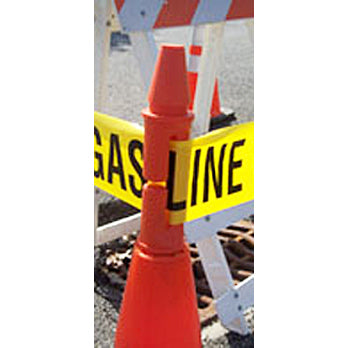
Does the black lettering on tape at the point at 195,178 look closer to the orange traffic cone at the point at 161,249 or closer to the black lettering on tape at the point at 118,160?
the orange traffic cone at the point at 161,249

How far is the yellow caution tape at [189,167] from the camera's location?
2.49m

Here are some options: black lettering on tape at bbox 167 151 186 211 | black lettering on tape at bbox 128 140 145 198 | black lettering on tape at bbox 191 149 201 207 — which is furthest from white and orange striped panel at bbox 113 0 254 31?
black lettering on tape at bbox 167 151 186 211

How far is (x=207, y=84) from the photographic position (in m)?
3.21

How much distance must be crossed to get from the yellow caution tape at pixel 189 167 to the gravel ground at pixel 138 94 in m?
0.70

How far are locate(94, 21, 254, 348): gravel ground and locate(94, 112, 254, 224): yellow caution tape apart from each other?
2.30 ft

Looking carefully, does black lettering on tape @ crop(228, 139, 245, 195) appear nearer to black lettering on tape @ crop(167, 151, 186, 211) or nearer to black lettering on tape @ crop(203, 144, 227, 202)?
black lettering on tape @ crop(203, 144, 227, 202)

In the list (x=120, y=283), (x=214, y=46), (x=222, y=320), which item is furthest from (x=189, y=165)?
(x=120, y=283)

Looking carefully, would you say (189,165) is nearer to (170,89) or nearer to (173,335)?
(170,89)

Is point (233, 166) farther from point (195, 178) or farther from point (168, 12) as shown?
point (168, 12)

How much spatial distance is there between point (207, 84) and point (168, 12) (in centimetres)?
→ 42

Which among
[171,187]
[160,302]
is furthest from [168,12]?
[160,302]

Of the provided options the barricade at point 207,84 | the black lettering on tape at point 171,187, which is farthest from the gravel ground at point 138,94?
the black lettering on tape at point 171,187

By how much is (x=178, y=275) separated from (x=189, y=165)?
413 mm

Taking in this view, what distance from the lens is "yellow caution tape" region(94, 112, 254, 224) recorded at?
2.49 m
